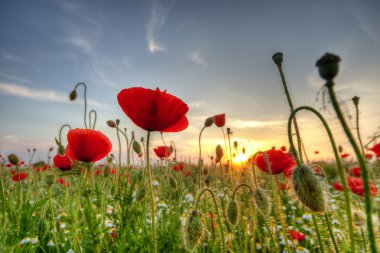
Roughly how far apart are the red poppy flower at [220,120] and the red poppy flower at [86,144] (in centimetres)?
162

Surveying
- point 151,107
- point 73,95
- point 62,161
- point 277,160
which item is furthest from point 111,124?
point 277,160

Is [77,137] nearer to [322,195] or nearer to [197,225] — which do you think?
[197,225]

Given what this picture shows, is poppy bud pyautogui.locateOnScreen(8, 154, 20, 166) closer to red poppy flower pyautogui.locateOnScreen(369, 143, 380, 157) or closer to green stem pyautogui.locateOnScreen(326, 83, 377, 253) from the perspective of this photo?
green stem pyautogui.locateOnScreen(326, 83, 377, 253)

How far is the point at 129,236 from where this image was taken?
295 centimetres

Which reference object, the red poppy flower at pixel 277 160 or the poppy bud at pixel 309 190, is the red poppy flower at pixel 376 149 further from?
the poppy bud at pixel 309 190

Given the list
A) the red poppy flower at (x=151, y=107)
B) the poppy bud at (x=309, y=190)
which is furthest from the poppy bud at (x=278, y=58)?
the red poppy flower at (x=151, y=107)

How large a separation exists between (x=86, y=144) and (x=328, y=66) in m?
1.81

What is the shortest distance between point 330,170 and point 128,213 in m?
11.5

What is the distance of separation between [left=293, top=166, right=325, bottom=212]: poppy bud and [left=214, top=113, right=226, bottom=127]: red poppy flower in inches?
94.1

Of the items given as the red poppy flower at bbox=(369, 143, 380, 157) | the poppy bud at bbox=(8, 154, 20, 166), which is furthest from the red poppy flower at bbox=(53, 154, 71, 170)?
the red poppy flower at bbox=(369, 143, 380, 157)

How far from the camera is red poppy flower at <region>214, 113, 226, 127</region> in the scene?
11.3 feet

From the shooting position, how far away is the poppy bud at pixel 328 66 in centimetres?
72

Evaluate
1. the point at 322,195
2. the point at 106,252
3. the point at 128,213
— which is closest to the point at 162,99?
the point at 322,195

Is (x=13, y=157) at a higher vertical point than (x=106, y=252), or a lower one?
higher
